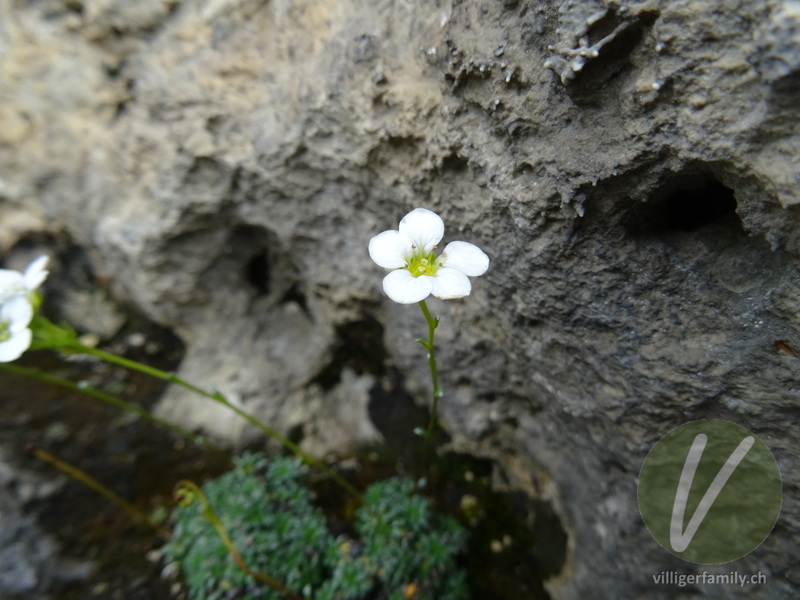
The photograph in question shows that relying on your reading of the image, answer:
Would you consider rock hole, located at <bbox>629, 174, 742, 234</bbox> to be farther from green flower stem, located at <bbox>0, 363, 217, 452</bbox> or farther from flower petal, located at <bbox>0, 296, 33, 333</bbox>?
green flower stem, located at <bbox>0, 363, 217, 452</bbox>

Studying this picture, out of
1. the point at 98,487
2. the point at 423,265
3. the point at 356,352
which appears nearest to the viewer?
the point at 423,265

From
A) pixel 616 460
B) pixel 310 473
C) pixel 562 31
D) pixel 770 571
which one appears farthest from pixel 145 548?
pixel 562 31

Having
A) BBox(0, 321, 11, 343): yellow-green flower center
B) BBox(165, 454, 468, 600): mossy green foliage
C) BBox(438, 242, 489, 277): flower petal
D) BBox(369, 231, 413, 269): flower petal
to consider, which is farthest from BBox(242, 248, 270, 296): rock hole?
BBox(438, 242, 489, 277): flower petal

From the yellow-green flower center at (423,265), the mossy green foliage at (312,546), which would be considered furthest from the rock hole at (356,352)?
the yellow-green flower center at (423,265)

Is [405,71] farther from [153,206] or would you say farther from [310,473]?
[310,473]

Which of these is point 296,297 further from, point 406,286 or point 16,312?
point 406,286

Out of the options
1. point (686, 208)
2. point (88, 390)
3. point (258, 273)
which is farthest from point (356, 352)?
point (686, 208)

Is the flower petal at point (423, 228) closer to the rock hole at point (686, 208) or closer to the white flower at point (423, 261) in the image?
the white flower at point (423, 261)
